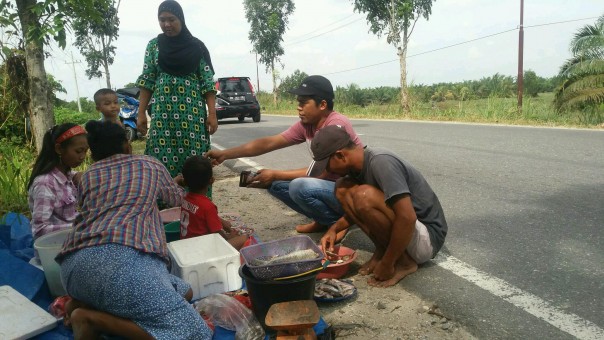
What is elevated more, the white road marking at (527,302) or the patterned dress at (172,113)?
the patterned dress at (172,113)

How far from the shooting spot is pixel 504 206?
4637mm

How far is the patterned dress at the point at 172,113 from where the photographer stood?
13.4ft

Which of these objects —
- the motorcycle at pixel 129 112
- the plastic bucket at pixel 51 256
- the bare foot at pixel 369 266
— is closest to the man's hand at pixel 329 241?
the bare foot at pixel 369 266

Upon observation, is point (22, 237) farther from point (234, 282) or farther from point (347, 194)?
point (347, 194)

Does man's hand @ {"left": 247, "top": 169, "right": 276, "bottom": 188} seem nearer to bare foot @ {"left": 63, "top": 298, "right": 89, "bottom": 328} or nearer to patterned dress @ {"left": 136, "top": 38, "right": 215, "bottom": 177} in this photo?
patterned dress @ {"left": 136, "top": 38, "right": 215, "bottom": 177}

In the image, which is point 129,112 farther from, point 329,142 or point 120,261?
point 120,261

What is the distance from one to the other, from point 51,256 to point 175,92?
1755 mm

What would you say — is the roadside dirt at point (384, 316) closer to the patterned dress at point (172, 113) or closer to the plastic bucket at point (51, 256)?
the plastic bucket at point (51, 256)

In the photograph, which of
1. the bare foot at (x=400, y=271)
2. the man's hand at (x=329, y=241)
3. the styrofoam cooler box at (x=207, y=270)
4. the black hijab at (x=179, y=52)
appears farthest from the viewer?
the black hijab at (x=179, y=52)

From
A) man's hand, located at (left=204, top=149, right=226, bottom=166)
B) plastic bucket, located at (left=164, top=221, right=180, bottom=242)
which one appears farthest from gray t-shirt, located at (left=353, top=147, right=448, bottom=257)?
plastic bucket, located at (left=164, top=221, right=180, bottom=242)

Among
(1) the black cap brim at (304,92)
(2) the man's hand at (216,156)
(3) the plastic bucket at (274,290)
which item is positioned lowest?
(3) the plastic bucket at (274,290)

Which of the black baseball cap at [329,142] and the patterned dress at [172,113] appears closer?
the black baseball cap at [329,142]

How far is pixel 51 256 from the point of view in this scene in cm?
291

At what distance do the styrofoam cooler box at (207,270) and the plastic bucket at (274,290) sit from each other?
420 mm
